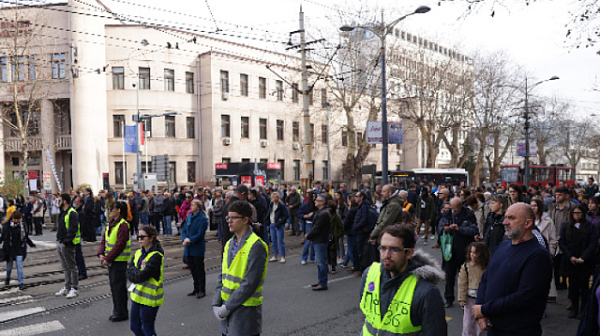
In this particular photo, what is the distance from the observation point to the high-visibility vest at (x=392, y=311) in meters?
2.69

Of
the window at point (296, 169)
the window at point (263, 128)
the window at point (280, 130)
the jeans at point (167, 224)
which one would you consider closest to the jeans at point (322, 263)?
the jeans at point (167, 224)

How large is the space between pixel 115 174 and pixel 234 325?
35.1 meters

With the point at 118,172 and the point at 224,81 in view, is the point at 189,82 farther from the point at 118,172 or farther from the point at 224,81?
the point at 118,172

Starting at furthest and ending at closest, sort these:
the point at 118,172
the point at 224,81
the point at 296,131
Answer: the point at 296,131 → the point at 224,81 → the point at 118,172

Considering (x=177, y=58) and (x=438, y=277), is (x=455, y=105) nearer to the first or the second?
(x=177, y=58)

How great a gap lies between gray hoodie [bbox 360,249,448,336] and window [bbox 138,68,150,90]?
1451 inches

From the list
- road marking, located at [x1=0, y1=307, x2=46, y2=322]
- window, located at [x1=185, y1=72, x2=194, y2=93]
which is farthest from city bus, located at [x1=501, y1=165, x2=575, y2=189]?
road marking, located at [x1=0, y1=307, x2=46, y2=322]

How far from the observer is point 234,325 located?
3926 millimetres

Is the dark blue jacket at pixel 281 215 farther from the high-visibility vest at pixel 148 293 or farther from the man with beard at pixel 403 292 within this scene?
the man with beard at pixel 403 292

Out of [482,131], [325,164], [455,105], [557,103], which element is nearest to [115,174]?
[325,164]

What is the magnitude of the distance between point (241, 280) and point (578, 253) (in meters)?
5.45

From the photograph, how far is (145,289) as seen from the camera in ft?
17.3

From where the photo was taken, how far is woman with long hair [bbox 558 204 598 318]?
22.1 ft

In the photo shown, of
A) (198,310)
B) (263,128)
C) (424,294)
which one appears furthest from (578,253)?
(263,128)
